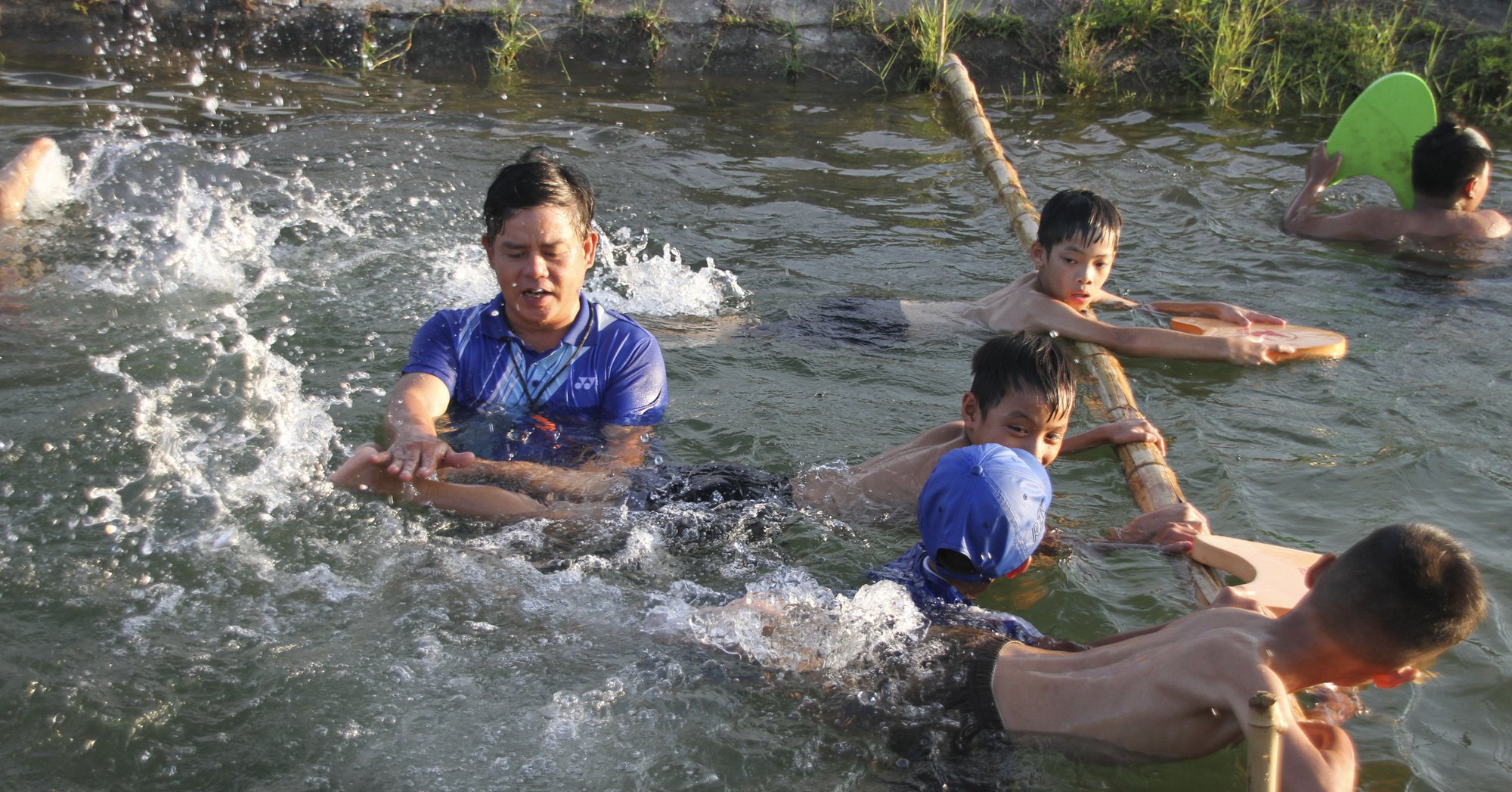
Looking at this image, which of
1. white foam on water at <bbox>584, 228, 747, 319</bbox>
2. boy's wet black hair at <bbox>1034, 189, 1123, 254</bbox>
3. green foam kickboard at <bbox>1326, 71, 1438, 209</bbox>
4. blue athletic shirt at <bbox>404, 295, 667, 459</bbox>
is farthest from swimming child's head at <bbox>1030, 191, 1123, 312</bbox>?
green foam kickboard at <bbox>1326, 71, 1438, 209</bbox>

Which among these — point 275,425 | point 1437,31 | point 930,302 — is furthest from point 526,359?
point 1437,31

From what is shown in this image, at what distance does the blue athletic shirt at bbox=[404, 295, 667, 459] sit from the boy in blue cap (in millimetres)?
1357

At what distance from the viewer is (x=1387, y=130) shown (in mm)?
7348

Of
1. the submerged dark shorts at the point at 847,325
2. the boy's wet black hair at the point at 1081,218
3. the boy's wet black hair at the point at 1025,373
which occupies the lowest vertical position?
the submerged dark shorts at the point at 847,325

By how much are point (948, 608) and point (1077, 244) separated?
266cm

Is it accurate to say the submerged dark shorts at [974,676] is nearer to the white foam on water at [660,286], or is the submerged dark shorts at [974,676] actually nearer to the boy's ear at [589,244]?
the boy's ear at [589,244]

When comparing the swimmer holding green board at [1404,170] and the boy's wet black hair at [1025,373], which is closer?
the boy's wet black hair at [1025,373]

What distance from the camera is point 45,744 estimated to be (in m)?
2.86

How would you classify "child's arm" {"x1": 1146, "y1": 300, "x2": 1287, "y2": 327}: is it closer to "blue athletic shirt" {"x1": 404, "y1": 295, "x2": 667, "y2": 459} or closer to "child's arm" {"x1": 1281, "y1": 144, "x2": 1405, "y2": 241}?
"child's arm" {"x1": 1281, "y1": 144, "x2": 1405, "y2": 241}

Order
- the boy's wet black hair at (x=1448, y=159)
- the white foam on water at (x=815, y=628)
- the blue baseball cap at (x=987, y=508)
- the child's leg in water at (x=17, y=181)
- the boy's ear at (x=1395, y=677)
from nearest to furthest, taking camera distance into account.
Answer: the boy's ear at (x=1395, y=677) → the blue baseball cap at (x=987, y=508) → the white foam on water at (x=815, y=628) → the child's leg in water at (x=17, y=181) → the boy's wet black hair at (x=1448, y=159)

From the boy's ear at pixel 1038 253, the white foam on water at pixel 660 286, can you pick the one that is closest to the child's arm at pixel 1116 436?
the boy's ear at pixel 1038 253

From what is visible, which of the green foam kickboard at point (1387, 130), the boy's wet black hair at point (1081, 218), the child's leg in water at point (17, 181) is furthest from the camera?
the green foam kickboard at point (1387, 130)

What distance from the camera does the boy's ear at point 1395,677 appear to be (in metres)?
2.63

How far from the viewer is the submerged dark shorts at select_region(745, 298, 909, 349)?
19.2ft
